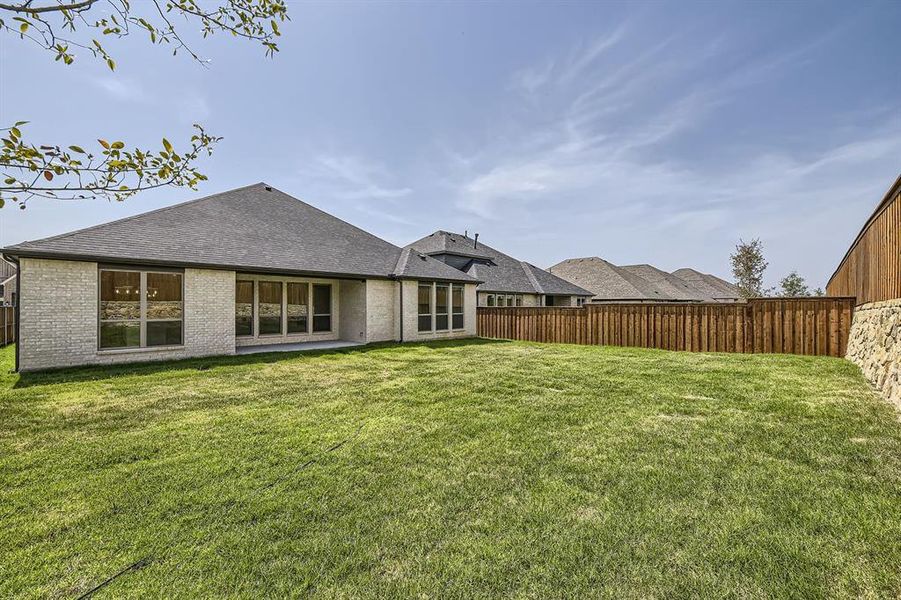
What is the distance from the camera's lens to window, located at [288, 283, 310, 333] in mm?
13641

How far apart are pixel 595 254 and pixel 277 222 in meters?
31.8

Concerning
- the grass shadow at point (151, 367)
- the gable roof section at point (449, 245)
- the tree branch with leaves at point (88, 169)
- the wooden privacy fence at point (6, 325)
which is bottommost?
the grass shadow at point (151, 367)

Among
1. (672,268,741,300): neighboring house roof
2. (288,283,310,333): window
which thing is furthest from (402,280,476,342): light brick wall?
(672,268,741,300): neighboring house roof

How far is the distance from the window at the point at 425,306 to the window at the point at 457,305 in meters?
1.37

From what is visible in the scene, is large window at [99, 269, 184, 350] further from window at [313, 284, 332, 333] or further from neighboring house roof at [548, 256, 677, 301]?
neighboring house roof at [548, 256, 677, 301]

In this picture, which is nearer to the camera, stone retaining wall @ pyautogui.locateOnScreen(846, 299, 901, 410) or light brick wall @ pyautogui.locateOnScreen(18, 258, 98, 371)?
stone retaining wall @ pyautogui.locateOnScreen(846, 299, 901, 410)

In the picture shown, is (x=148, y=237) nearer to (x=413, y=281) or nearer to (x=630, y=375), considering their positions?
(x=413, y=281)

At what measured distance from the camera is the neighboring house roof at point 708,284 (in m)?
46.9

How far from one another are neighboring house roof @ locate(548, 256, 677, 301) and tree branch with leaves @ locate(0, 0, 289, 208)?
30731 millimetres

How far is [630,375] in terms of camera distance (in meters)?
7.98

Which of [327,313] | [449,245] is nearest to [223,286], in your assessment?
[327,313]

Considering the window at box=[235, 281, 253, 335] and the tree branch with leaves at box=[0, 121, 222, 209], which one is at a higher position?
the tree branch with leaves at box=[0, 121, 222, 209]

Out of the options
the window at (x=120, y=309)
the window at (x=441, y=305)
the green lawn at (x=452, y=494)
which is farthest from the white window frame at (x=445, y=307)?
the green lawn at (x=452, y=494)

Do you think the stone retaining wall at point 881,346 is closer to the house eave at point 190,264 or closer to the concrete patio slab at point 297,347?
the house eave at point 190,264
